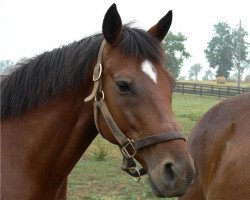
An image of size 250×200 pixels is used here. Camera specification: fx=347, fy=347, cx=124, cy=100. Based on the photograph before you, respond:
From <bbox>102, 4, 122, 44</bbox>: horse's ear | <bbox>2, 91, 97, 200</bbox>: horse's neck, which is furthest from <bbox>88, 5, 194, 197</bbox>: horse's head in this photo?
<bbox>2, 91, 97, 200</bbox>: horse's neck

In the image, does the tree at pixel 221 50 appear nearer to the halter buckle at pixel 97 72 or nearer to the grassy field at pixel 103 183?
the grassy field at pixel 103 183

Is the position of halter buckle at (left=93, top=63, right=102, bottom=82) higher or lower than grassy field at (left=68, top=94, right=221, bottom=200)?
higher

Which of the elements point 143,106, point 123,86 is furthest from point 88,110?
point 143,106

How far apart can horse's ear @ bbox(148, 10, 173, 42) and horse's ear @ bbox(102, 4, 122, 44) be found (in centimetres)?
30

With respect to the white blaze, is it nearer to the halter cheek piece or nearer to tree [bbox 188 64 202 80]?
the halter cheek piece

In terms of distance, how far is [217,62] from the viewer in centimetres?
7106

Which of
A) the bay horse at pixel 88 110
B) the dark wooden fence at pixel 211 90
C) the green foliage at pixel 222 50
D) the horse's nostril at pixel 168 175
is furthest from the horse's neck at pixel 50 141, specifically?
the green foliage at pixel 222 50

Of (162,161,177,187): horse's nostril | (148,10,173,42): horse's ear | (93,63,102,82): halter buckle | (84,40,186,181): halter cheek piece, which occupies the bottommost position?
(162,161,177,187): horse's nostril

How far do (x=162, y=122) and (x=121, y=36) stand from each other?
2.46 ft

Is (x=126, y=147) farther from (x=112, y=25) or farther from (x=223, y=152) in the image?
(x=223, y=152)

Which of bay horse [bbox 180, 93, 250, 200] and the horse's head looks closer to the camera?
the horse's head

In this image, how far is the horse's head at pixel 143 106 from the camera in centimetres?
222

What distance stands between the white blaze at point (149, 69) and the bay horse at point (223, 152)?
1.79m

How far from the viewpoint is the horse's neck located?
8.79 feet
